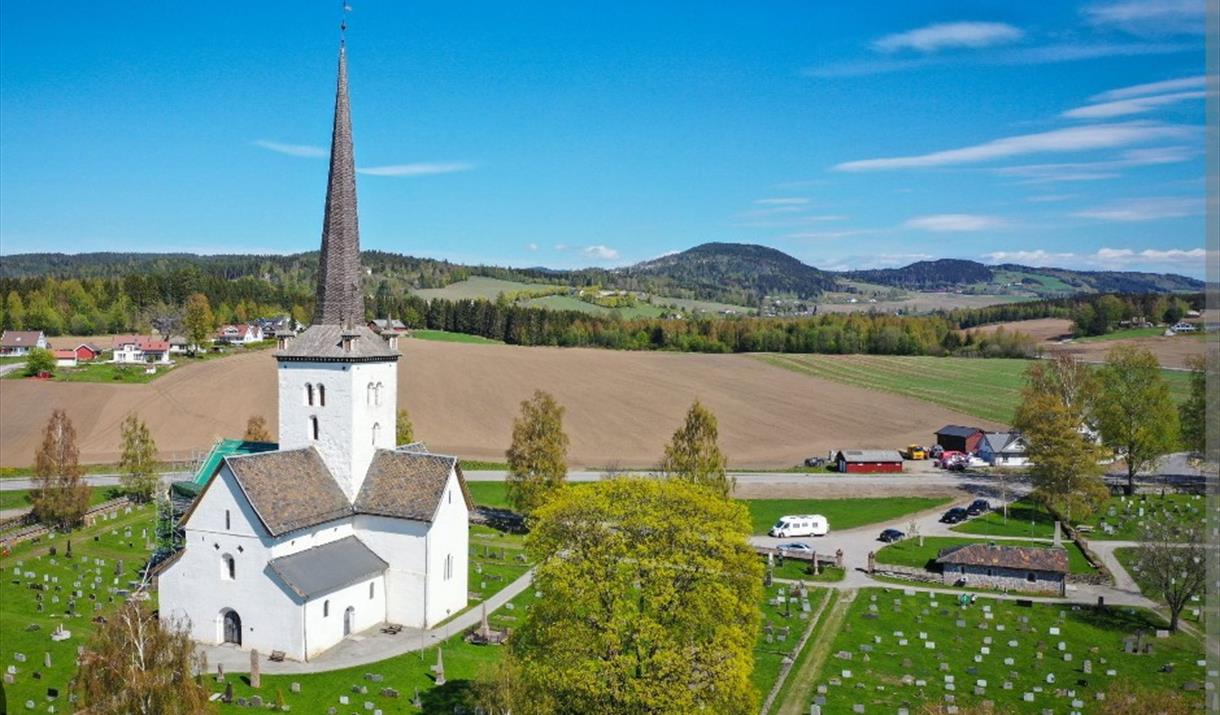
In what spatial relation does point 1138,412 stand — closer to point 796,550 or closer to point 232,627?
point 796,550

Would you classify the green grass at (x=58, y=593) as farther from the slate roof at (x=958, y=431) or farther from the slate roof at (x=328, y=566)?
the slate roof at (x=958, y=431)

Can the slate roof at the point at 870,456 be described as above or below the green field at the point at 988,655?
above

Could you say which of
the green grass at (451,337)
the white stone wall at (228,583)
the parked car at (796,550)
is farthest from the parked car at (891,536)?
the green grass at (451,337)

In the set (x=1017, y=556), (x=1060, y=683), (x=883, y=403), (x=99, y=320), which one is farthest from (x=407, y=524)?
(x=99, y=320)

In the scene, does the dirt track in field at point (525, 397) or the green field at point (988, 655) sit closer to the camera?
the green field at point (988, 655)

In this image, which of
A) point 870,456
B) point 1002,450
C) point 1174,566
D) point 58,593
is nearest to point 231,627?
point 58,593
